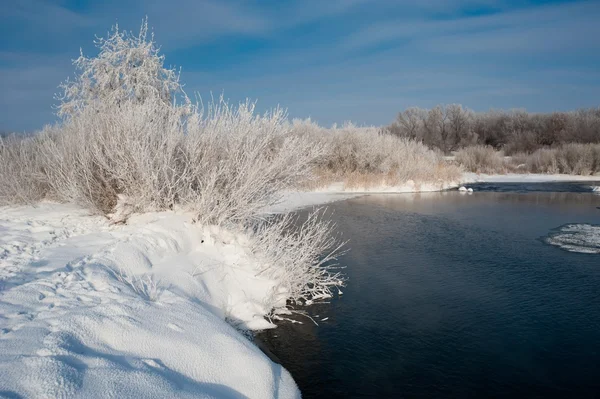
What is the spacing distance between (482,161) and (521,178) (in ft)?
14.8

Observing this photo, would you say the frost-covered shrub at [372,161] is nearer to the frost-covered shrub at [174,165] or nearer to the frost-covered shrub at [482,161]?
the frost-covered shrub at [482,161]

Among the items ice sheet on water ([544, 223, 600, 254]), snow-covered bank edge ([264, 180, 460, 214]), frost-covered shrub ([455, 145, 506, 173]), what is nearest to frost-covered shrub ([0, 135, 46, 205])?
snow-covered bank edge ([264, 180, 460, 214])

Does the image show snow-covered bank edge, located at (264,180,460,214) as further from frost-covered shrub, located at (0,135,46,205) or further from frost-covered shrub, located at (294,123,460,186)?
frost-covered shrub, located at (0,135,46,205)

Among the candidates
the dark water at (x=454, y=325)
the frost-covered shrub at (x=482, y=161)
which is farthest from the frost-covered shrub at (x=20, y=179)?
the frost-covered shrub at (x=482, y=161)

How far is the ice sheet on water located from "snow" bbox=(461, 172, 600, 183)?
15282 millimetres

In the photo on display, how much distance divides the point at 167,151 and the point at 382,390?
16.1 ft

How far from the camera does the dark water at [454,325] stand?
4641mm

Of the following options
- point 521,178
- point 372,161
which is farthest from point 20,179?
point 521,178

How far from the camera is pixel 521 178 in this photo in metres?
29.5

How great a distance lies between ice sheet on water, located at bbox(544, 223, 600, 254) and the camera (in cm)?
955

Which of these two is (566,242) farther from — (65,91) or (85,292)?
(65,91)

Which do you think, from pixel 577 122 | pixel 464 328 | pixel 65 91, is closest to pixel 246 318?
pixel 464 328

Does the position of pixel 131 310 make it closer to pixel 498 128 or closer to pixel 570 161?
pixel 570 161

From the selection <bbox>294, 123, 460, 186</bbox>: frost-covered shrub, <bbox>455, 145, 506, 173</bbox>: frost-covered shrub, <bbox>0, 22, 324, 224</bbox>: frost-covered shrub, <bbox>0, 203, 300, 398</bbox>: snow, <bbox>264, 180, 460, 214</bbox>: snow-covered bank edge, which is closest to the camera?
<bbox>0, 203, 300, 398</bbox>: snow
